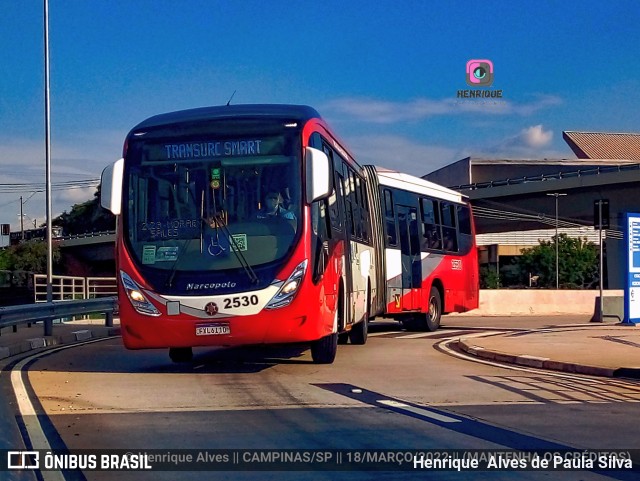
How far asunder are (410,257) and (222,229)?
9.57m

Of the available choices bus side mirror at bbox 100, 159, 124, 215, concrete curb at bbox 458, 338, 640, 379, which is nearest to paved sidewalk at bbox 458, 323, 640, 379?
concrete curb at bbox 458, 338, 640, 379

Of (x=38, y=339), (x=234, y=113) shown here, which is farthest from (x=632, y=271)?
(x=38, y=339)

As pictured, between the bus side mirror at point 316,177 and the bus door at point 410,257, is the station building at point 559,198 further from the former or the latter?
the bus side mirror at point 316,177

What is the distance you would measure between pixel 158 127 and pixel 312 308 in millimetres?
3249

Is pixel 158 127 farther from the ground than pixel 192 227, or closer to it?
farther from the ground

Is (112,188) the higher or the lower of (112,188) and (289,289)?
the higher

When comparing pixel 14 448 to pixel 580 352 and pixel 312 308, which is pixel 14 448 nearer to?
pixel 312 308

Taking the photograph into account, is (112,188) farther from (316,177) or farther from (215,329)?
(316,177)

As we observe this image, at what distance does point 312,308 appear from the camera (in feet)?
38.3

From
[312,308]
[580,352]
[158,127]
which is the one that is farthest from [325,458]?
[580,352]

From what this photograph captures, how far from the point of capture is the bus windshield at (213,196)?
1155cm

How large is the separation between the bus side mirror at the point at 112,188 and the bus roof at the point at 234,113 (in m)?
0.80

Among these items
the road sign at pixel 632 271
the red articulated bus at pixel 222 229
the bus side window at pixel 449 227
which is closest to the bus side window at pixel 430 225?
the bus side window at pixel 449 227

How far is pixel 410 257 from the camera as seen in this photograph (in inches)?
809
